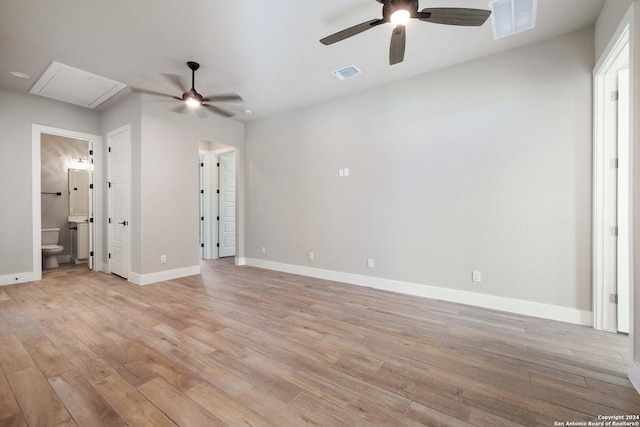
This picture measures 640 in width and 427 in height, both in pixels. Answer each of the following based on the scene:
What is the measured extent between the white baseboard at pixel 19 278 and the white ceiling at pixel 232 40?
9.20 feet

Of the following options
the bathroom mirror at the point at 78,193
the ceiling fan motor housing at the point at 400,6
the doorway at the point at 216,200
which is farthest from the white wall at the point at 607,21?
the bathroom mirror at the point at 78,193

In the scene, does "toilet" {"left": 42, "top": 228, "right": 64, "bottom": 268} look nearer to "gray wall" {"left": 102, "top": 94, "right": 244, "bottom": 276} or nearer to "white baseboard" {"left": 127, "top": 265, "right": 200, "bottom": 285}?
"gray wall" {"left": 102, "top": 94, "right": 244, "bottom": 276}

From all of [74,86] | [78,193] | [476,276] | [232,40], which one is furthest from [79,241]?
[476,276]

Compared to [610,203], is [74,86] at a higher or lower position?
higher

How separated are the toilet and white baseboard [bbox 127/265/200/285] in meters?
2.15

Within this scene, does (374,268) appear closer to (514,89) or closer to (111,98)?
(514,89)

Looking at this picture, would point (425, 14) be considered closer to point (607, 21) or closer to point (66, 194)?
point (607, 21)

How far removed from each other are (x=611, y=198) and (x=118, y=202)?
6.49 metres

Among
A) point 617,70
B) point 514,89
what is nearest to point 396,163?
point 514,89

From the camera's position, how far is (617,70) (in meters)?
2.50

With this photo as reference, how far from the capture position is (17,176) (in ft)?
13.7

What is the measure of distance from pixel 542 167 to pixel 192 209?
4977 mm

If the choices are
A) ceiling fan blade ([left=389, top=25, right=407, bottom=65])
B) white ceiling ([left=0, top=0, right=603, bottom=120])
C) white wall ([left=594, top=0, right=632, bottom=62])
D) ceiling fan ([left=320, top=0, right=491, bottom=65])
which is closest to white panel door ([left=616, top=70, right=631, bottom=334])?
white wall ([left=594, top=0, right=632, bottom=62])

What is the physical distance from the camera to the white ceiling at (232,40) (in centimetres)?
239
